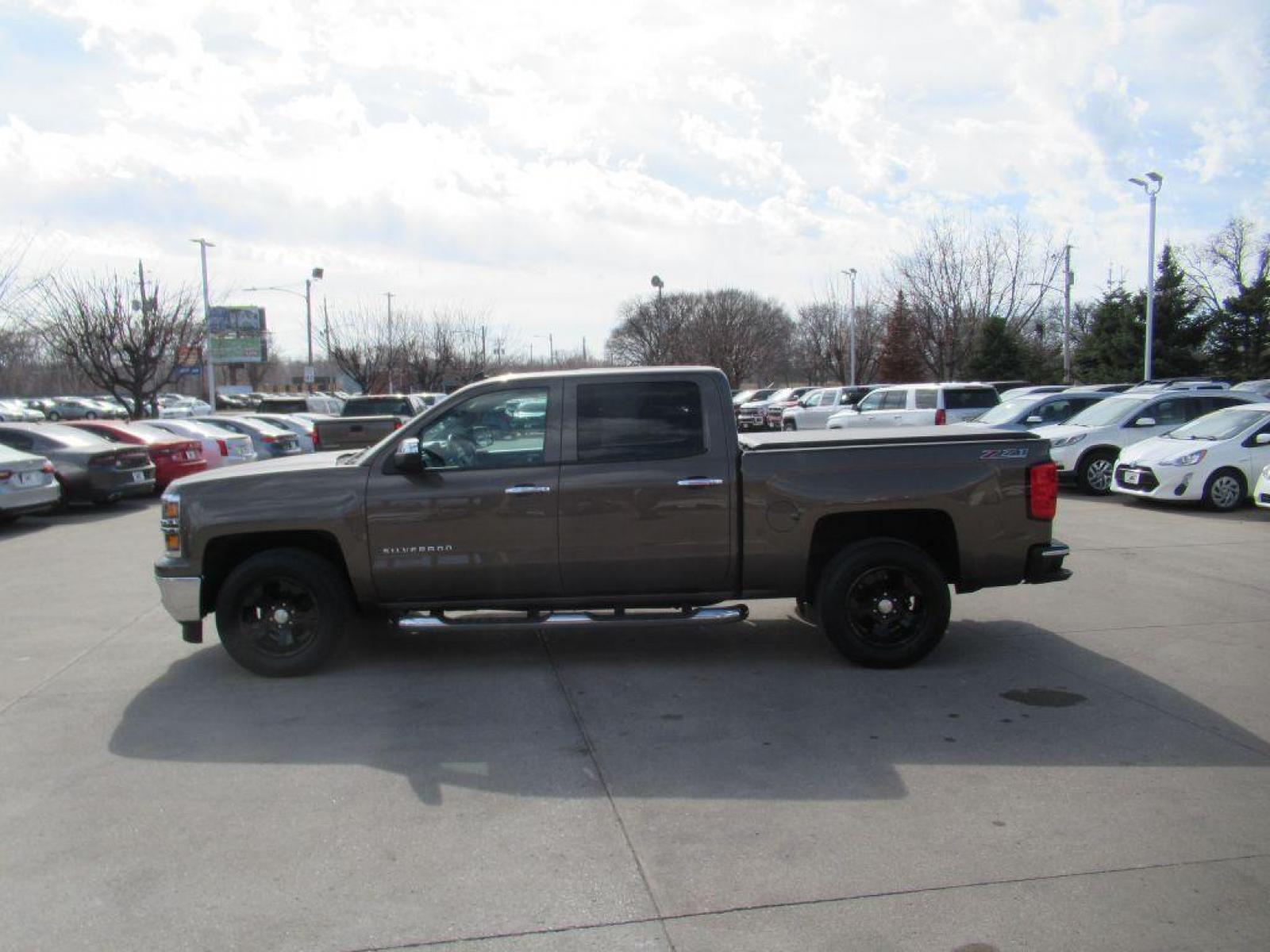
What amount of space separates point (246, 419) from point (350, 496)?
20206mm

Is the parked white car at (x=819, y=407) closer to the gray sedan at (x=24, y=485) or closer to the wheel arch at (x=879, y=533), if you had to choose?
the gray sedan at (x=24, y=485)

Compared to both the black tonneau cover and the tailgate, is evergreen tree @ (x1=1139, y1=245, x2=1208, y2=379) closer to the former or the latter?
the tailgate

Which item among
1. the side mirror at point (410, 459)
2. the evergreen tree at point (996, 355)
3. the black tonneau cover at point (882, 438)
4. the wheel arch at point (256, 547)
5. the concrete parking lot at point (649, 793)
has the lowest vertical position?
the concrete parking lot at point (649, 793)

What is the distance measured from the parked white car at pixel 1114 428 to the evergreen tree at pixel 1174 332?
24.2 meters

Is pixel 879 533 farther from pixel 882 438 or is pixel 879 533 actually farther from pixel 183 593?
pixel 183 593

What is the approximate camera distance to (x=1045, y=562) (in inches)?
259

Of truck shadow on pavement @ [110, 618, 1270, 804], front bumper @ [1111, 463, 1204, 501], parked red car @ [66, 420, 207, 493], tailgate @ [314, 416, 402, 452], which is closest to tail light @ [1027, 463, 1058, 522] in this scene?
truck shadow on pavement @ [110, 618, 1270, 804]

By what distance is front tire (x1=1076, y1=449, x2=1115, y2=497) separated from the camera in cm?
1627

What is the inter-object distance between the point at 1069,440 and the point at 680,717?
12.9 m

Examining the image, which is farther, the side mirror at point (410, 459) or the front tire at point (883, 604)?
the front tire at point (883, 604)

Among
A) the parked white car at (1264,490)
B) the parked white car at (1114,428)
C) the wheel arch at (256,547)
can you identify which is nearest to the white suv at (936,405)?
the parked white car at (1114,428)

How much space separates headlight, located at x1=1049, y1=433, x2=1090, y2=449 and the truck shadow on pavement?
10.1m

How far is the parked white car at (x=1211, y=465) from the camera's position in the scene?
45.2 ft

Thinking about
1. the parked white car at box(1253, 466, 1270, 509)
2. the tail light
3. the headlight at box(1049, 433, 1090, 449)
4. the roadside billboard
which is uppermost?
the roadside billboard
